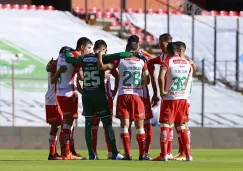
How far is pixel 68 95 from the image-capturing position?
60.0 feet

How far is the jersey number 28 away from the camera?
1775 centimetres

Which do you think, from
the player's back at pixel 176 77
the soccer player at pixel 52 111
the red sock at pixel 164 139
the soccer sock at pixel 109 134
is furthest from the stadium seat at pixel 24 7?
the red sock at pixel 164 139

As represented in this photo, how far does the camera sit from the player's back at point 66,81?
18.3 m

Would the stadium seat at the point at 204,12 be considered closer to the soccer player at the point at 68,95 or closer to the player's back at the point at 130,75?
the soccer player at the point at 68,95

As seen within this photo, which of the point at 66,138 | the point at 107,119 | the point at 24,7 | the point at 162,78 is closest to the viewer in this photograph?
the point at 162,78

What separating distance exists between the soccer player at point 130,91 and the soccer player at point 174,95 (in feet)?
1.48

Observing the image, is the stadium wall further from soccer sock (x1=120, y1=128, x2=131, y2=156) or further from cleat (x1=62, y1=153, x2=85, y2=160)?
soccer sock (x1=120, y1=128, x2=131, y2=156)

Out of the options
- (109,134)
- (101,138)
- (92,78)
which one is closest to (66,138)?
(109,134)

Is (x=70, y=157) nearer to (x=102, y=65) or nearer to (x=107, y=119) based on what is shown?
(x=107, y=119)

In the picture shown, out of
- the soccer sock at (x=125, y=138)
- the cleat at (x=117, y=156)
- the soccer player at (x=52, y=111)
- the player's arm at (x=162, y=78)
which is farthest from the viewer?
the soccer player at (x=52, y=111)

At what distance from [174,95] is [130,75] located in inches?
34.0

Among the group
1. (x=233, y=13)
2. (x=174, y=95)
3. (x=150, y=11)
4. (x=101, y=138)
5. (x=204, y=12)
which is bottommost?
(x=101, y=138)

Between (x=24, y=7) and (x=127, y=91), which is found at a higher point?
(x=127, y=91)

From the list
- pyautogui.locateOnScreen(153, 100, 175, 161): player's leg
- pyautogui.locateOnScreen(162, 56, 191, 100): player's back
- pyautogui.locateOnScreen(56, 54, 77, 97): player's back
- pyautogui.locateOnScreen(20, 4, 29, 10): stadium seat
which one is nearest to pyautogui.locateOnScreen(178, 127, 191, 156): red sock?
pyautogui.locateOnScreen(153, 100, 175, 161): player's leg
